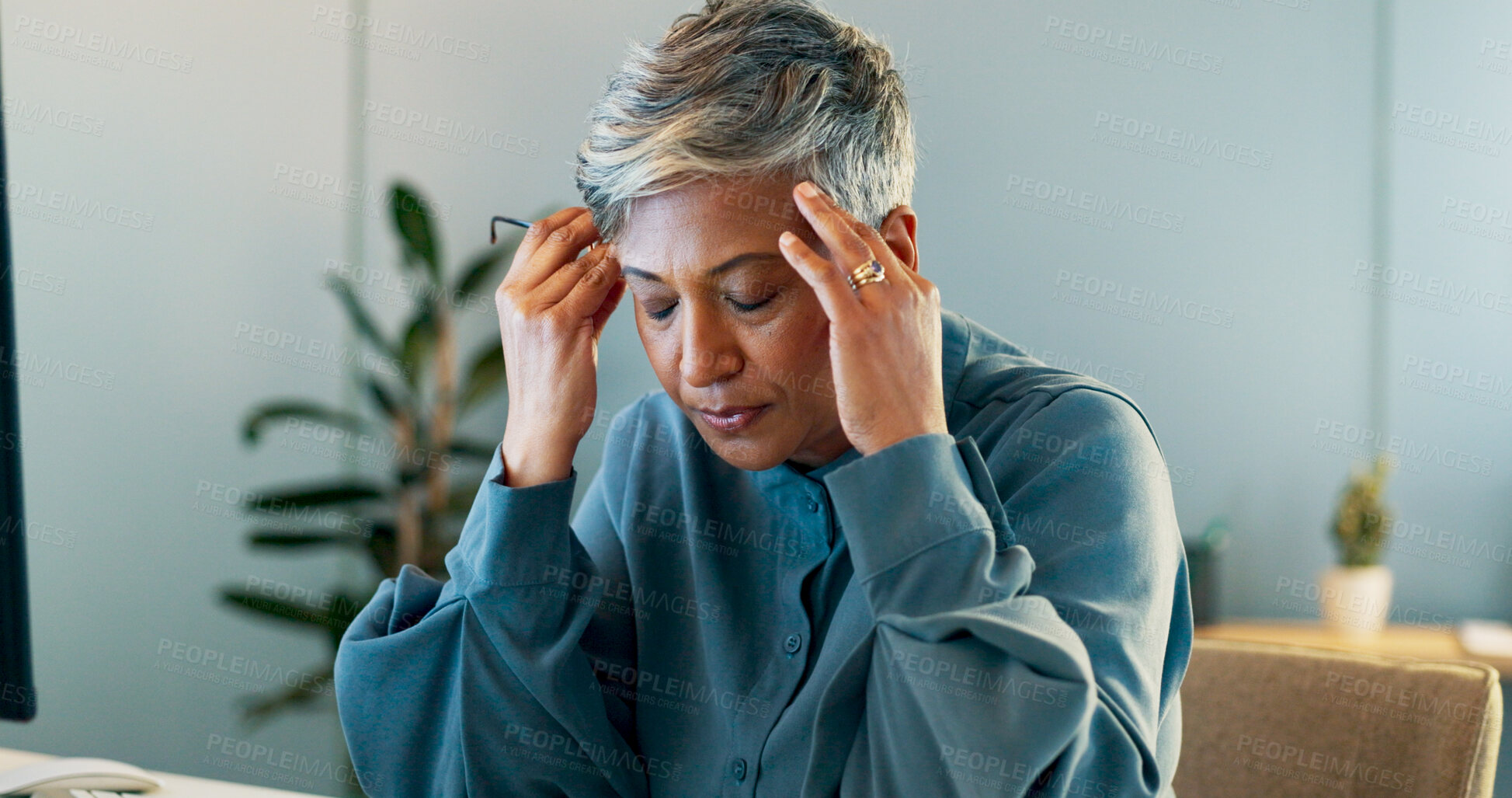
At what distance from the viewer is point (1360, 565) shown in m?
2.66

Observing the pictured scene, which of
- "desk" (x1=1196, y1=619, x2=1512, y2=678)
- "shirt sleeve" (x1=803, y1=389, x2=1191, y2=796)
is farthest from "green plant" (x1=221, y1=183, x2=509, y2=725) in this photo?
"shirt sleeve" (x1=803, y1=389, x2=1191, y2=796)

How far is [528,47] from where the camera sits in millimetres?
3023

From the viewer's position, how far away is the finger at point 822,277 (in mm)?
986

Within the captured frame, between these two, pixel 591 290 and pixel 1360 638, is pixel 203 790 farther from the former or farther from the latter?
pixel 1360 638

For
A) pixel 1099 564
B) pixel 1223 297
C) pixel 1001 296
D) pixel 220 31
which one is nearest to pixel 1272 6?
pixel 1223 297

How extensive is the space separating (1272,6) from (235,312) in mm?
2760

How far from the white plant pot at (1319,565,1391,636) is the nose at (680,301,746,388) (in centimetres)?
213

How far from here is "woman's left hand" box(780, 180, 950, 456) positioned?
98 centimetres

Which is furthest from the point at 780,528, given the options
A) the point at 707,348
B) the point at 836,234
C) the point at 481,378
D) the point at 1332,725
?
the point at 481,378

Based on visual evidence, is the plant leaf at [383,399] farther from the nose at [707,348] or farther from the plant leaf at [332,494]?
the nose at [707,348]

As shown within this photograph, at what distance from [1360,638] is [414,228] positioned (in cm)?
240

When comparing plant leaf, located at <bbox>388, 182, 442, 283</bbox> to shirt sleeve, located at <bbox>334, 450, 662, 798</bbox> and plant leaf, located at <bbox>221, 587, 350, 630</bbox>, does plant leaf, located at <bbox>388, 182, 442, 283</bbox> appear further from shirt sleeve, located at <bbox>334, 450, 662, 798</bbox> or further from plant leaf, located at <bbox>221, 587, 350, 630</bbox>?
shirt sleeve, located at <bbox>334, 450, 662, 798</bbox>

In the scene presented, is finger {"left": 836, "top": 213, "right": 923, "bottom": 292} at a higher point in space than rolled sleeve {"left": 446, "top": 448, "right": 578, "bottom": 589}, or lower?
higher

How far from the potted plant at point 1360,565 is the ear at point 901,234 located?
196cm
